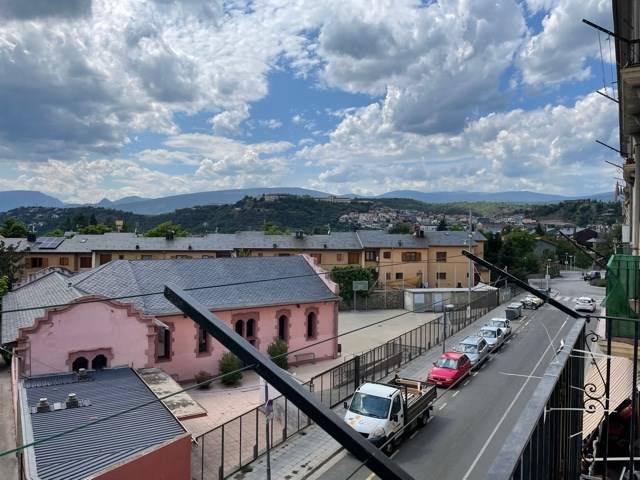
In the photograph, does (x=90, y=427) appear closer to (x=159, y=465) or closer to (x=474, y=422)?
(x=159, y=465)

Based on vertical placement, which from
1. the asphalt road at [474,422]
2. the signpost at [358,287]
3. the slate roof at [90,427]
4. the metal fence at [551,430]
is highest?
the metal fence at [551,430]

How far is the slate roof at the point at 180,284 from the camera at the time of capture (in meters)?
25.8

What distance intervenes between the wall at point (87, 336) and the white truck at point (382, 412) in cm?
1066

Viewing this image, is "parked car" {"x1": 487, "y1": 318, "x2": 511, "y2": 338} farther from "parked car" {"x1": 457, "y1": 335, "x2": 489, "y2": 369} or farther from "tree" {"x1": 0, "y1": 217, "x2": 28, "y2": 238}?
"tree" {"x1": 0, "y1": 217, "x2": 28, "y2": 238}

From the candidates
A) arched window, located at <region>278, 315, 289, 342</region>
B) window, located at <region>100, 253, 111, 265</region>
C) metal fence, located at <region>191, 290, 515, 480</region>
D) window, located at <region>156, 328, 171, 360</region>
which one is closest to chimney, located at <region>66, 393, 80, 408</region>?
metal fence, located at <region>191, 290, 515, 480</region>

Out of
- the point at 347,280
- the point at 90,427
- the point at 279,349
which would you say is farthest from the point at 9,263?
the point at 90,427

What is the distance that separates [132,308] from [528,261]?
57.1m

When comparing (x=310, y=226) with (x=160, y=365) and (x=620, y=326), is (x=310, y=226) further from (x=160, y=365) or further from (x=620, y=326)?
(x=620, y=326)

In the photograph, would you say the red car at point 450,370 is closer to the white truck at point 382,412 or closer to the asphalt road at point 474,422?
the asphalt road at point 474,422

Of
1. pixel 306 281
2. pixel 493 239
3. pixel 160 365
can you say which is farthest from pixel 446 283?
pixel 160 365

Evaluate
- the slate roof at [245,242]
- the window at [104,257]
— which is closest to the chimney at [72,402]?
the slate roof at [245,242]

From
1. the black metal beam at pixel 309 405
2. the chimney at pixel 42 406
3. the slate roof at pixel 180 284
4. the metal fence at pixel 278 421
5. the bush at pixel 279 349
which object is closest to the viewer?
the black metal beam at pixel 309 405

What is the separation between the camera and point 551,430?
4105 millimetres

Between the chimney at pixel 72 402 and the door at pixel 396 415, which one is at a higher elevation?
the chimney at pixel 72 402
